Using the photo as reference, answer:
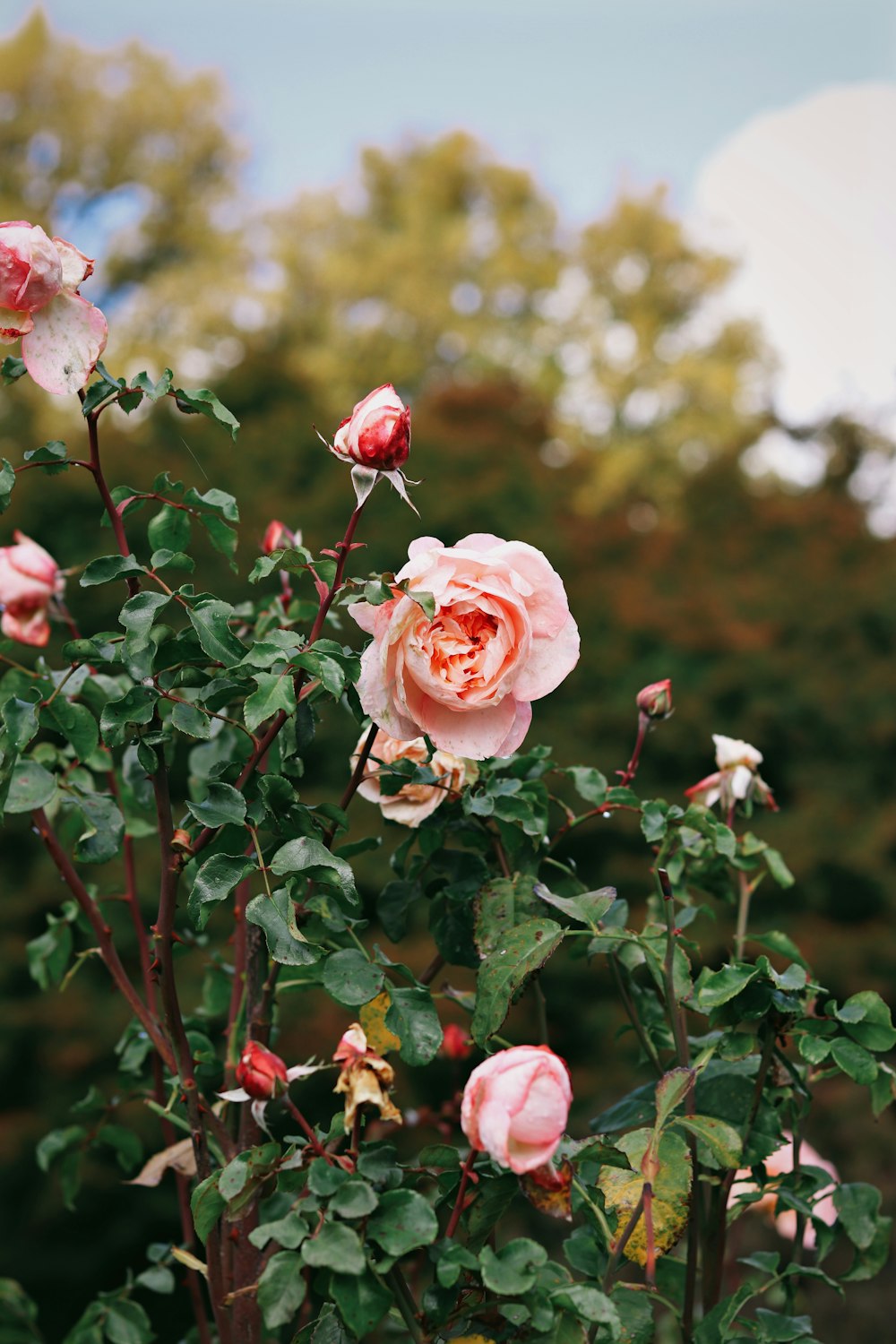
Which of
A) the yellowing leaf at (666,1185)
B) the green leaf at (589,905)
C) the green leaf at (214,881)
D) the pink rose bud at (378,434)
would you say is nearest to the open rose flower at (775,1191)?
the yellowing leaf at (666,1185)

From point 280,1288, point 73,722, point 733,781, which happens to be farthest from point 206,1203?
point 733,781

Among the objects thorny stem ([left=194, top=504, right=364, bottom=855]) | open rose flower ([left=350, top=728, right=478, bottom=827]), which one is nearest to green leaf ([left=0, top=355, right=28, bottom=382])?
thorny stem ([left=194, top=504, right=364, bottom=855])

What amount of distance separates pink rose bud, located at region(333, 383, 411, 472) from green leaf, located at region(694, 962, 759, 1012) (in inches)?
15.3

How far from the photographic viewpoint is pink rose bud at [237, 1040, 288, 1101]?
2.20 feet

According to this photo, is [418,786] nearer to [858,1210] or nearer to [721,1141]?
[721,1141]

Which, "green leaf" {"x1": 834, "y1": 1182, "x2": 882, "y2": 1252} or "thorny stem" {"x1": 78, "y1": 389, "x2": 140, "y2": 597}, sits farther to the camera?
"green leaf" {"x1": 834, "y1": 1182, "x2": 882, "y2": 1252}

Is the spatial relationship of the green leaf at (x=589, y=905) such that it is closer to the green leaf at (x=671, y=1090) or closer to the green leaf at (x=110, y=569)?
the green leaf at (x=671, y=1090)

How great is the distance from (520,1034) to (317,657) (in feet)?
7.52

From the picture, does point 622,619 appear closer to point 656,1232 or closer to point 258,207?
point 656,1232

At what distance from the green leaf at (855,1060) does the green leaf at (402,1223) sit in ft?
0.96

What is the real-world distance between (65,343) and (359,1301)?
58 cm

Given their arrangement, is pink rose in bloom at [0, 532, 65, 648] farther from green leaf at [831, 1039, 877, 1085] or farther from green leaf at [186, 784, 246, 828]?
green leaf at [831, 1039, 877, 1085]

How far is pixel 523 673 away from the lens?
2.41ft

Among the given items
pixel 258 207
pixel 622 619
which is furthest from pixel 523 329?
pixel 622 619
